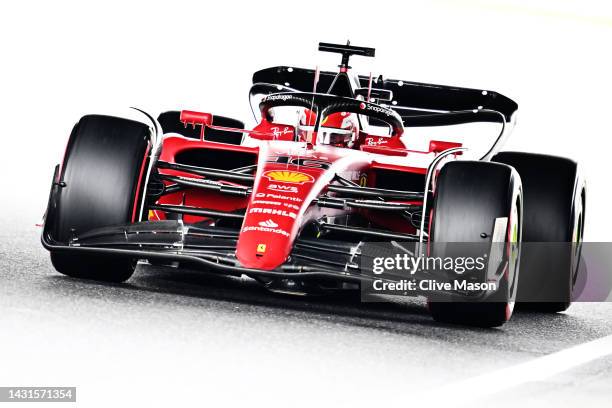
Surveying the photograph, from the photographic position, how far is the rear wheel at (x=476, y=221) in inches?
254

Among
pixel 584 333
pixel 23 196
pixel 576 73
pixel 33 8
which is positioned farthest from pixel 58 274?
pixel 576 73

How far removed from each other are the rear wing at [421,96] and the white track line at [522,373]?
9.42ft

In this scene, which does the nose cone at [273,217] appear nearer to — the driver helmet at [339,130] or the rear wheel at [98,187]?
the rear wheel at [98,187]

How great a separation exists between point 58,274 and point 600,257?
20.5 feet

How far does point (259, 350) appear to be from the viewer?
5.17 m

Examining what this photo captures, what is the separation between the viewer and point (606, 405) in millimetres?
4707

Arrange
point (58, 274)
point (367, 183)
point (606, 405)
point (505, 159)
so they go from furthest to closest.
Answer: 1. point (505, 159)
2. point (367, 183)
3. point (58, 274)
4. point (606, 405)

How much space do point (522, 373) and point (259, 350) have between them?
1.14 m

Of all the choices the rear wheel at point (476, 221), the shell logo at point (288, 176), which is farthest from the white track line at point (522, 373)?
the shell logo at point (288, 176)

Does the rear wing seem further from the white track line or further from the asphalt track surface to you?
the white track line

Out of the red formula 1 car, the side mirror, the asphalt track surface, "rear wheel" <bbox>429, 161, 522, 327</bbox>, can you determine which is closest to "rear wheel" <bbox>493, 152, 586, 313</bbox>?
the red formula 1 car

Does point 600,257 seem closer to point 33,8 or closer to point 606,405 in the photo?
point 606,405

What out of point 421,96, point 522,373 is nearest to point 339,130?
point 421,96

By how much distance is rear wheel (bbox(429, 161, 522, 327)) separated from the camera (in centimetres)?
646
